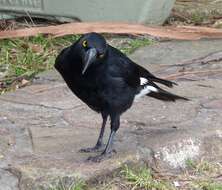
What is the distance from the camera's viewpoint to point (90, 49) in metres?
3.82

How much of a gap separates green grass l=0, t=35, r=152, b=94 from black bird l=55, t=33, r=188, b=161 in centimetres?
185

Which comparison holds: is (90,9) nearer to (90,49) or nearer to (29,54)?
(29,54)

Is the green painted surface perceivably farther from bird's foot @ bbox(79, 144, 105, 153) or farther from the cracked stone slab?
the cracked stone slab

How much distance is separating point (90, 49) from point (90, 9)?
3.24m

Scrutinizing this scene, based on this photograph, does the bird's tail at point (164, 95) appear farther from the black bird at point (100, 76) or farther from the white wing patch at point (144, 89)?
the black bird at point (100, 76)

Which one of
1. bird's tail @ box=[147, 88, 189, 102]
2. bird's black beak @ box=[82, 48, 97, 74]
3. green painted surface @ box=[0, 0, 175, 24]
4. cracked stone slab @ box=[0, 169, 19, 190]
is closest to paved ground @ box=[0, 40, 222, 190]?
cracked stone slab @ box=[0, 169, 19, 190]

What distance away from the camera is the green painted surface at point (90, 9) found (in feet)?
23.0

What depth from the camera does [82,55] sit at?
386 cm

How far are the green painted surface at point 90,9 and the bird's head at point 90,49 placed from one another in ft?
10.4

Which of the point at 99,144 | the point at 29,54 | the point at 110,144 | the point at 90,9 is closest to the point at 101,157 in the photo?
the point at 110,144

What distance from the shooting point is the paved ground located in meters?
3.94

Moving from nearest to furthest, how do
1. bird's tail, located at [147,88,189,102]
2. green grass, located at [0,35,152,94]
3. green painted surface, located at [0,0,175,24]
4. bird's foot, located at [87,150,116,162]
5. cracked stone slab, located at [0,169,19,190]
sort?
cracked stone slab, located at [0,169,19,190] < bird's foot, located at [87,150,116,162] < bird's tail, located at [147,88,189,102] < green grass, located at [0,35,152,94] < green painted surface, located at [0,0,175,24]

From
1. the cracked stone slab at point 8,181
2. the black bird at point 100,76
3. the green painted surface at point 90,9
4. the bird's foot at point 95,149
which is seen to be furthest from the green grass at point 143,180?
the green painted surface at point 90,9

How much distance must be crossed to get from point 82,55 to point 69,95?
1.63 m
